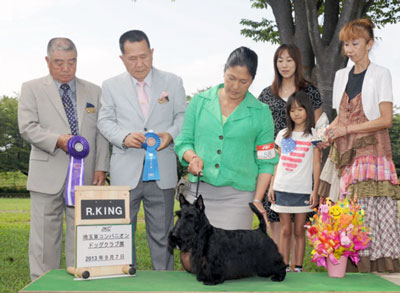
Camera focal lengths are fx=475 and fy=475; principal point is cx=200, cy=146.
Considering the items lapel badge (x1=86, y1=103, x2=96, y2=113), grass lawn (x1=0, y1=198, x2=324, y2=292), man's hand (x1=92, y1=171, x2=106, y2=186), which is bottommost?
grass lawn (x1=0, y1=198, x2=324, y2=292)

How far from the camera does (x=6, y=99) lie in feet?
123

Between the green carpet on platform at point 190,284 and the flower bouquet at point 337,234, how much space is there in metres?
0.16

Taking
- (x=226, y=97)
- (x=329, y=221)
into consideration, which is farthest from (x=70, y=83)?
(x=329, y=221)

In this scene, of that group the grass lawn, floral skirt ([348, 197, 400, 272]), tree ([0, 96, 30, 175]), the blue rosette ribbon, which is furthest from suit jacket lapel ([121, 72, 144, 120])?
tree ([0, 96, 30, 175])

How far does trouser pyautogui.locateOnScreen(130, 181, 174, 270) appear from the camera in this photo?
12.1ft

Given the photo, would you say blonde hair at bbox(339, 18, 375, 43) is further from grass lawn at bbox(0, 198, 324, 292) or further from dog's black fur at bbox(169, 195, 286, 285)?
grass lawn at bbox(0, 198, 324, 292)

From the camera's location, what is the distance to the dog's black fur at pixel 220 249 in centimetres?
248

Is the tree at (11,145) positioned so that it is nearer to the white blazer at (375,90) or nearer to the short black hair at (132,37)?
the short black hair at (132,37)

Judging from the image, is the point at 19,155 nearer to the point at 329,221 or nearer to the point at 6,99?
the point at 6,99

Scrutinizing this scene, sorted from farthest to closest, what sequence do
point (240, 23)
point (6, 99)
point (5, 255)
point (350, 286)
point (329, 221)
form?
point (6, 99), point (240, 23), point (5, 255), point (329, 221), point (350, 286)

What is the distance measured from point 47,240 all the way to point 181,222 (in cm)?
189

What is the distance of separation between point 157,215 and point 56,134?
1.03 m

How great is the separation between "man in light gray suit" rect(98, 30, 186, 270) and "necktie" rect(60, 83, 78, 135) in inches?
15.5

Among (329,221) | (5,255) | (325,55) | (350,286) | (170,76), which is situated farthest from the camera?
(325,55)
